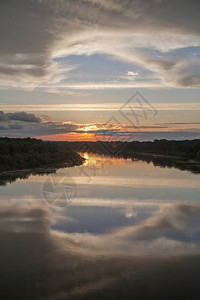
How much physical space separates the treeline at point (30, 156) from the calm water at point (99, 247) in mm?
16928

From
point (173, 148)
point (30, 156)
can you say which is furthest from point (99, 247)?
point (173, 148)

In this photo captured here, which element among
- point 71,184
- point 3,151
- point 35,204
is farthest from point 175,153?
point 35,204

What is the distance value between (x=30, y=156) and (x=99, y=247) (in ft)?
97.0

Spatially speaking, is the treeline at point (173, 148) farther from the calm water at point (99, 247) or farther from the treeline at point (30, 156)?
the calm water at point (99, 247)

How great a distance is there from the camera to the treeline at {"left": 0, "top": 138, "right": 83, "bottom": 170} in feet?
113

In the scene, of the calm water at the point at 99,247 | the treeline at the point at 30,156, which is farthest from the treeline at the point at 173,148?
the calm water at the point at 99,247

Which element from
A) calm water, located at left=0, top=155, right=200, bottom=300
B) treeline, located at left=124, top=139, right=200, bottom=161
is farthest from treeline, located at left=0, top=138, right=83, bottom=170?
treeline, located at left=124, top=139, right=200, bottom=161

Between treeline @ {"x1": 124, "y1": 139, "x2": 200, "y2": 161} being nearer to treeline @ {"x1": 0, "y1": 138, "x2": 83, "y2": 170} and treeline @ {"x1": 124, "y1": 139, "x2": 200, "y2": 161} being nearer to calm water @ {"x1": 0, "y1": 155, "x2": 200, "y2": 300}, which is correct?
treeline @ {"x1": 0, "y1": 138, "x2": 83, "y2": 170}

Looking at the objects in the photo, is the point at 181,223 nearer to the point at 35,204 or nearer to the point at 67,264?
the point at 67,264

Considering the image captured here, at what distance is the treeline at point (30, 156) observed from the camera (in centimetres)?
3444

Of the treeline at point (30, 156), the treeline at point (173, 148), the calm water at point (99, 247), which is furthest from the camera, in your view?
the treeline at point (173, 148)

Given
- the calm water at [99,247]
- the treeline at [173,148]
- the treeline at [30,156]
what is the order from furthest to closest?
the treeline at [173,148] → the treeline at [30,156] → the calm water at [99,247]

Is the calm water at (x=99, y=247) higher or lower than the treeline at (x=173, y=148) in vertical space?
lower

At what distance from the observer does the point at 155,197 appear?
18406mm
